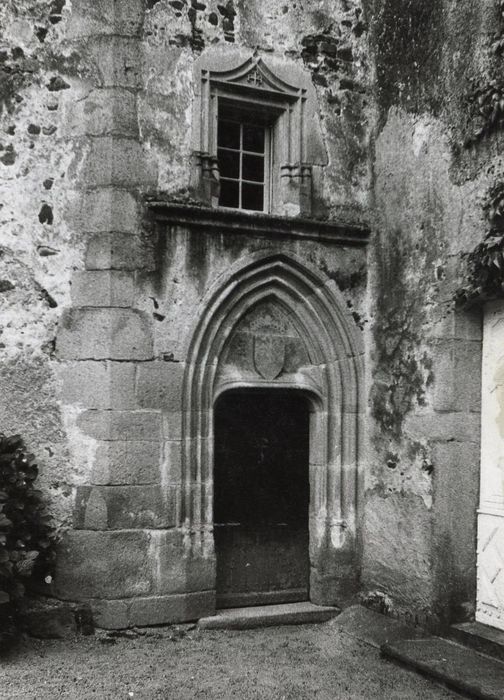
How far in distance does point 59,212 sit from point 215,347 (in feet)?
5.46

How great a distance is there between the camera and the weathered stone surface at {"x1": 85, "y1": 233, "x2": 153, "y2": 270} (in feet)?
20.8

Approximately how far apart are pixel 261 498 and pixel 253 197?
270 centimetres

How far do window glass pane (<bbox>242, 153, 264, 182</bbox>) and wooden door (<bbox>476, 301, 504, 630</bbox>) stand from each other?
7.92 ft

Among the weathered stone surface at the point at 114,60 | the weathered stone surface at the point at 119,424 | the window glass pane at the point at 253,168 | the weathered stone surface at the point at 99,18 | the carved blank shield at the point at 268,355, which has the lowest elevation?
the weathered stone surface at the point at 119,424

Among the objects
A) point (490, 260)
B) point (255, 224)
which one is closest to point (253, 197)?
point (255, 224)

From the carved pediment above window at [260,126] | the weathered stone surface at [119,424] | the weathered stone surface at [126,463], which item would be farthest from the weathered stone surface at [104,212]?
the weathered stone surface at [126,463]

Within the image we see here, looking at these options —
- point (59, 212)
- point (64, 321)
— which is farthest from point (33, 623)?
point (59, 212)

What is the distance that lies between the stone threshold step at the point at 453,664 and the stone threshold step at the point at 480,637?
42mm

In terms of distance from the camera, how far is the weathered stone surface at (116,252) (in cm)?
633

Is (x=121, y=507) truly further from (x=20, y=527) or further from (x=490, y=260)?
(x=490, y=260)

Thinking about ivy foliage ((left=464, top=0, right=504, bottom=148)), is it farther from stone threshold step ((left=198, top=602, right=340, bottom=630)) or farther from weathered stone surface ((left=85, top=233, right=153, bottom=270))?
stone threshold step ((left=198, top=602, right=340, bottom=630))

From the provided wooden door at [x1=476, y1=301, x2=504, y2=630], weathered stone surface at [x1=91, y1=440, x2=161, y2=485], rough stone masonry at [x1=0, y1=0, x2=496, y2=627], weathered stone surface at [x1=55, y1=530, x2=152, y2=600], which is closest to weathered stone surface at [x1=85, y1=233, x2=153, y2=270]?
rough stone masonry at [x1=0, y1=0, x2=496, y2=627]

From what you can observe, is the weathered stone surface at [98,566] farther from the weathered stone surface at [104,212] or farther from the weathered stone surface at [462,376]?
the weathered stone surface at [462,376]

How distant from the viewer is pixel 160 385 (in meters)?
6.41
